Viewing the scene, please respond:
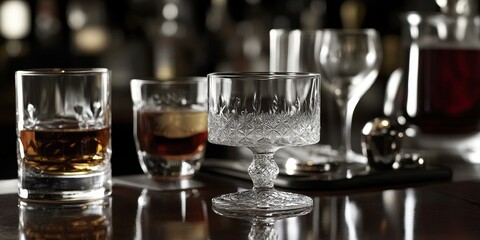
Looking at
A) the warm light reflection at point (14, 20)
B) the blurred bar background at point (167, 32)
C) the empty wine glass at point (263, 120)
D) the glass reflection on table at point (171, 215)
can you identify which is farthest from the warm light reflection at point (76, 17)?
the empty wine glass at point (263, 120)

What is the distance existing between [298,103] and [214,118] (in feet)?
0.28

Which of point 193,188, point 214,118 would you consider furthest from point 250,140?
point 193,188

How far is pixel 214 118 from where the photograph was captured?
2.86 ft

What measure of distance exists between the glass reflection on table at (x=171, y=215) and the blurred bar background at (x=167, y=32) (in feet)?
7.33

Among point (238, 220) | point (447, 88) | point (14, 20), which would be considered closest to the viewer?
point (238, 220)

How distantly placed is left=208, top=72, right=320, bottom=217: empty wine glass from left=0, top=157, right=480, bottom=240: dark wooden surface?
33 mm

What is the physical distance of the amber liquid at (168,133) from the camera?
1.06m

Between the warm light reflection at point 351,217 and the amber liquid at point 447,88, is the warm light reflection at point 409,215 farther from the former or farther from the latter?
the amber liquid at point 447,88

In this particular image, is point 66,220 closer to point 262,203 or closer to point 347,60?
point 262,203

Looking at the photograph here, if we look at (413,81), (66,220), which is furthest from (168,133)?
(413,81)

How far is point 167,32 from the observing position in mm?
3496

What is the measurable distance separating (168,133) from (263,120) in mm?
249

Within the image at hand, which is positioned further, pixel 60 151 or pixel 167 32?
pixel 167 32

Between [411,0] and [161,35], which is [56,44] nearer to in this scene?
[161,35]
